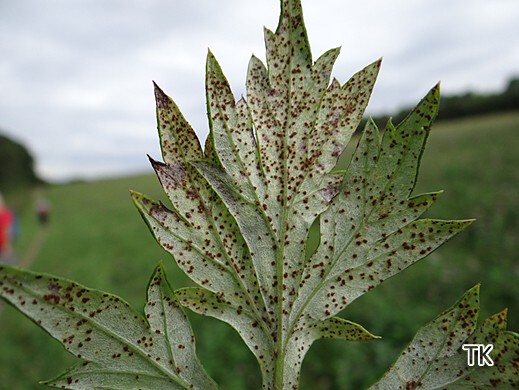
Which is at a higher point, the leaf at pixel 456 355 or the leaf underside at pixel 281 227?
the leaf underside at pixel 281 227

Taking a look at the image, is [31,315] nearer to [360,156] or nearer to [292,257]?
[292,257]

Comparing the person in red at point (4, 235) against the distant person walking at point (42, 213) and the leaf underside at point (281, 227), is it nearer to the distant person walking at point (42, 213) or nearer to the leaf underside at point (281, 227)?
the leaf underside at point (281, 227)

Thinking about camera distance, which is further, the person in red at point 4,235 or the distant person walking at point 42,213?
the distant person walking at point 42,213

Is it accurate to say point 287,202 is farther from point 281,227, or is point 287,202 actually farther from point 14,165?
point 14,165

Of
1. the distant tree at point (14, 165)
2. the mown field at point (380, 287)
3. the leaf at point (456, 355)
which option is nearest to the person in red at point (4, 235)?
the mown field at point (380, 287)

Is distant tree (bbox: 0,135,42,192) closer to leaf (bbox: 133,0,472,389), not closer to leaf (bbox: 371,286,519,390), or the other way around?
leaf (bbox: 133,0,472,389)
